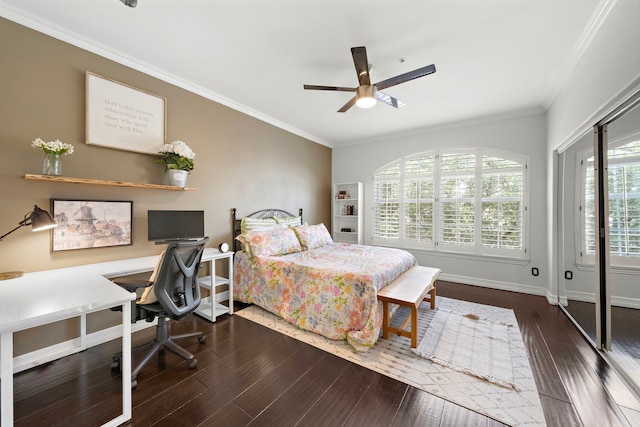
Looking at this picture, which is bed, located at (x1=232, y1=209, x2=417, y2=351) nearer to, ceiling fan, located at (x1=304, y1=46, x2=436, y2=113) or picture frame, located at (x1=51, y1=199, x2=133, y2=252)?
picture frame, located at (x1=51, y1=199, x2=133, y2=252)

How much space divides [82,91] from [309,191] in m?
3.59

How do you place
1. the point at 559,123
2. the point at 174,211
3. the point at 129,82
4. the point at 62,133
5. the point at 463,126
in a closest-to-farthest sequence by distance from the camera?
the point at 62,133, the point at 129,82, the point at 174,211, the point at 559,123, the point at 463,126

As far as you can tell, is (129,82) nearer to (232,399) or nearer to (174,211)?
(174,211)

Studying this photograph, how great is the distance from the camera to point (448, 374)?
198 centimetres

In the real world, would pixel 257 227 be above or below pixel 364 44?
below

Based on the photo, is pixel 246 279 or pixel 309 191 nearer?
pixel 246 279

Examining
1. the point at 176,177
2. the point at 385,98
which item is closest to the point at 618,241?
the point at 385,98

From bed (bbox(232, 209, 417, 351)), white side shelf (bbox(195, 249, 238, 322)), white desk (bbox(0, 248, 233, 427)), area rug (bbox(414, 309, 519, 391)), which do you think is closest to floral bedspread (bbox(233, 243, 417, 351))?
bed (bbox(232, 209, 417, 351))

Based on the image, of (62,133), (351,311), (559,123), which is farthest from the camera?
(559,123)

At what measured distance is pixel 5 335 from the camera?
1127mm

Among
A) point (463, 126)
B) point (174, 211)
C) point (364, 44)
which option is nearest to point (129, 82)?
point (174, 211)

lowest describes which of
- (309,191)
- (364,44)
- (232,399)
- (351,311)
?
(232,399)

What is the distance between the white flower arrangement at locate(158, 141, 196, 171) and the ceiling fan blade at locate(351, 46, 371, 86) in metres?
2.01

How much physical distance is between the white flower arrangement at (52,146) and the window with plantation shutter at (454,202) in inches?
182
